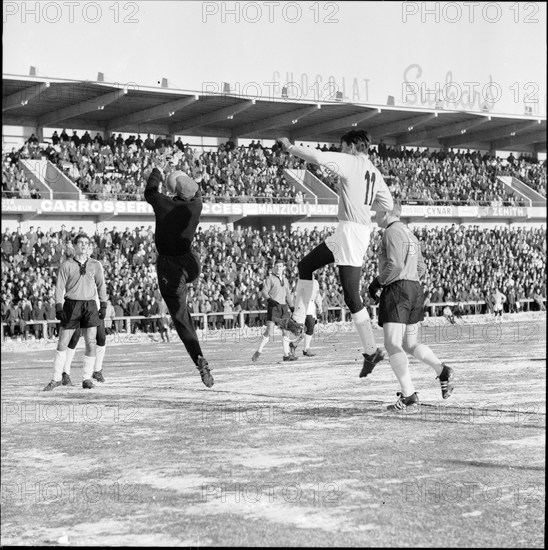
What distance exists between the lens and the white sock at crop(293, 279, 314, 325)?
6336mm

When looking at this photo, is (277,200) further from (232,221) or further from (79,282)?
(79,282)

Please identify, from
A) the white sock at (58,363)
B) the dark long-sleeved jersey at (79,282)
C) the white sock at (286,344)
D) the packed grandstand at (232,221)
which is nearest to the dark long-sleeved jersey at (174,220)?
the packed grandstand at (232,221)

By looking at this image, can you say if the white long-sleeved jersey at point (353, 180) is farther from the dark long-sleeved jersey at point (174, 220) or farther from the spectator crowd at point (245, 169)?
the spectator crowd at point (245, 169)

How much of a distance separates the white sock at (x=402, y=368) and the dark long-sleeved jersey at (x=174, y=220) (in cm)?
301

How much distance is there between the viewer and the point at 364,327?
21.2 ft

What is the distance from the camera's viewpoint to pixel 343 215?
598 cm

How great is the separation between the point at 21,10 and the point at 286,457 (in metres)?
4.03

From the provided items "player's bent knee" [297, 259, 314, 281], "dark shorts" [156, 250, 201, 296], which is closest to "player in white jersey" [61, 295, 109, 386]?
"player's bent knee" [297, 259, 314, 281]

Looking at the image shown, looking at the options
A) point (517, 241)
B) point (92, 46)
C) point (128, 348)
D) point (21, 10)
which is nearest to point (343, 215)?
point (92, 46)

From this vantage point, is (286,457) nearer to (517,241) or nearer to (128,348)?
(517,241)

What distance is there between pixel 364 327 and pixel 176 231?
59.3 inches

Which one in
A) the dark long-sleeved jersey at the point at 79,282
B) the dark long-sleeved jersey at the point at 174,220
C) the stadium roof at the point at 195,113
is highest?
the stadium roof at the point at 195,113

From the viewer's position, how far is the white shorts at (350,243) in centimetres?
585

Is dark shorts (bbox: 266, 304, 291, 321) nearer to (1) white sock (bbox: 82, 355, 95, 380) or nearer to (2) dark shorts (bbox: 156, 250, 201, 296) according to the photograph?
(1) white sock (bbox: 82, 355, 95, 380)
